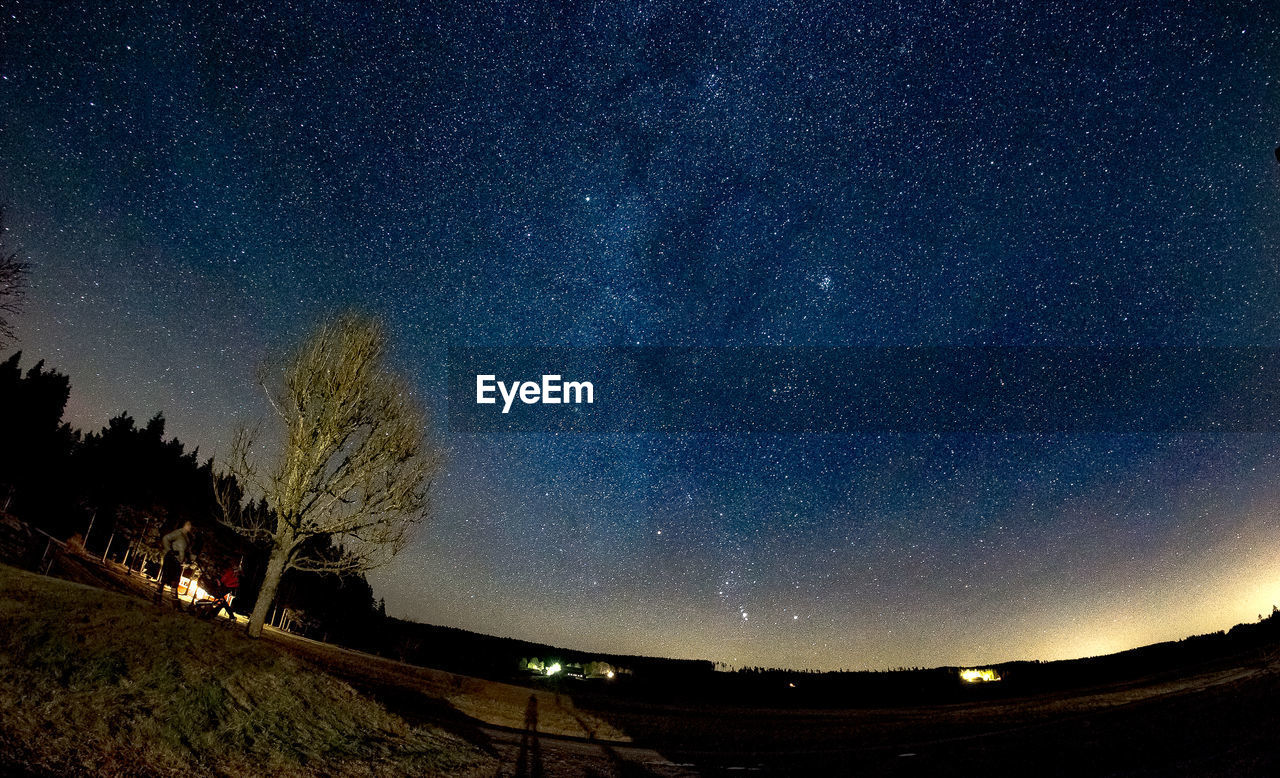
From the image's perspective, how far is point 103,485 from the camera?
4681 cm

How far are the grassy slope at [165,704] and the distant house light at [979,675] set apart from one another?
Answer: 223ft

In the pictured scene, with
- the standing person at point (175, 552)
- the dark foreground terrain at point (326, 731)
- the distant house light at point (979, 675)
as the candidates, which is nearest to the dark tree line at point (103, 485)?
the standing person at point (175, 552)

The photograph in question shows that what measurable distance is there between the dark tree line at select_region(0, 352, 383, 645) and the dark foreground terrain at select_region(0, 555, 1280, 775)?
34029 mm

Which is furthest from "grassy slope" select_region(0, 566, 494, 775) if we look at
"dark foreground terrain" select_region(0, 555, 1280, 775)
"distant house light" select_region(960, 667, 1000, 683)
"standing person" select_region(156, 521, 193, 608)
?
"distant house light" select_region(960, 667, 1000, 683)

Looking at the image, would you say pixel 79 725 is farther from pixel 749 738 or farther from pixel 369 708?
pixel 749 738

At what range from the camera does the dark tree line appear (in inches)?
1671

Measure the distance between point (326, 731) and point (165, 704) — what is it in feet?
8.43

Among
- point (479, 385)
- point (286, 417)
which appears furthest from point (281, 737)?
point (479, 385)

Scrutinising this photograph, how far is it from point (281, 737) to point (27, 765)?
12.1ft

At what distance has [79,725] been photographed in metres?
6.20

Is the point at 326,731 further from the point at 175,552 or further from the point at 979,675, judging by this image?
the point at 979,675

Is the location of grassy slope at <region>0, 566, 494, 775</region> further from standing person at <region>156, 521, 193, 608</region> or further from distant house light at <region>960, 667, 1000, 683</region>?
distant house light at <region>960, 667, 1000, 683</region>

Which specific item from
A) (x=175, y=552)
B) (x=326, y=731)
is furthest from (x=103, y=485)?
(x=326, y=731)

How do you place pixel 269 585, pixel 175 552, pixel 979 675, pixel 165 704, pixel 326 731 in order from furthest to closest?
1. pixel 979 675
2. pixel 269 585
3. pixel 175 552
4. pixel 326 731
5. pixel 165 704
